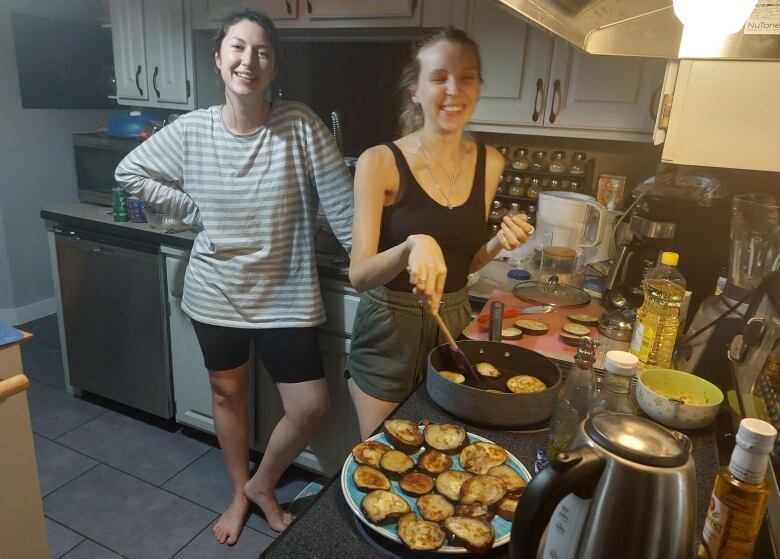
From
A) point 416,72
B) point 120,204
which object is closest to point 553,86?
point 416,72

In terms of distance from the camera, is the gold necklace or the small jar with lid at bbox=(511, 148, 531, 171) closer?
the gold necklace

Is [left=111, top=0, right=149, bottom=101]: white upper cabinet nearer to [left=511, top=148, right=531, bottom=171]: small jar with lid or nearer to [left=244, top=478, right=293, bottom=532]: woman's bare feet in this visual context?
[left=511, top=148, right=531, bottom=171]: small jar with lid

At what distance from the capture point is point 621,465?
1.78 feet

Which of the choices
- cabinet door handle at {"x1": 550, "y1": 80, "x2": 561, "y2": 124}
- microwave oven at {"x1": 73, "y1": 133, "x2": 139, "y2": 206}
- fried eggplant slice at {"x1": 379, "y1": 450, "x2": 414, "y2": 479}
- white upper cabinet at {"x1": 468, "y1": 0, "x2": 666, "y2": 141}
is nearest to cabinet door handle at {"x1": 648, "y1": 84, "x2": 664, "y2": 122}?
white upper cabinet at {"x1": 468, "y1": 0, "x2": 666, "y2": 141}

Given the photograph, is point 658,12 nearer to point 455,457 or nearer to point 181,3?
point 455,457

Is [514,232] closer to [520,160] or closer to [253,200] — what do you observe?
[253,200]

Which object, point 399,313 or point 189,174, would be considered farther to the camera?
point 189,174

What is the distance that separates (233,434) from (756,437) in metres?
1.73

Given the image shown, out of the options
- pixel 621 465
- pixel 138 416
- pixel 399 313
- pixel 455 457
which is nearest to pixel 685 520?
pixel 621 465

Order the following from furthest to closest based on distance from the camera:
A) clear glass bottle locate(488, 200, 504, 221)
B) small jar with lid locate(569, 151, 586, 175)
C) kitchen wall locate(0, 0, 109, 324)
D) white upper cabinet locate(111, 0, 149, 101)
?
kitchen wall locate(0, 0, 109, 324) < white upper cabinet locate(111, 0, 149, 101) < clear glass bottle locate(488, 200, 504, 221) < small jar with lid locate(569, 151, 586, 175)

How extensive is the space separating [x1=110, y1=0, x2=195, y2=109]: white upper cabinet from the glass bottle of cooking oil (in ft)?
8.22

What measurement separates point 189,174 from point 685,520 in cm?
158

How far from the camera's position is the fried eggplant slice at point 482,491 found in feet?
2.44

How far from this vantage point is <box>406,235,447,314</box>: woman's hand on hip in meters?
0.93
